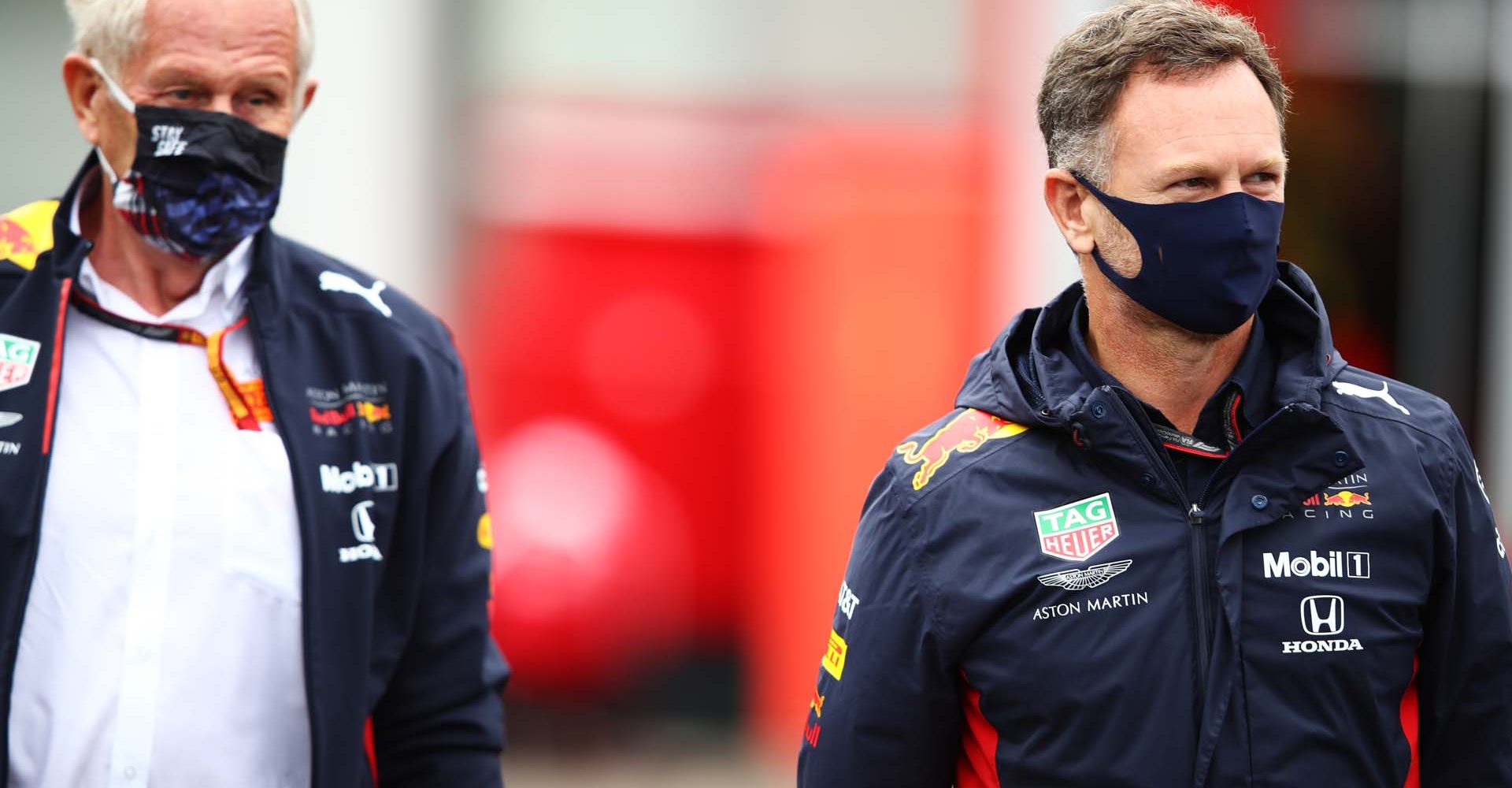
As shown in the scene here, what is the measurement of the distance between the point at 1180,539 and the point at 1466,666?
43 centimetres

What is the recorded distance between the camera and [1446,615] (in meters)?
2.54

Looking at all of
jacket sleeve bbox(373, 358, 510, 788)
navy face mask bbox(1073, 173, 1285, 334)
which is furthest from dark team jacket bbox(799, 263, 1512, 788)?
jacket sleeve bbox(373, 358, 510, 788)

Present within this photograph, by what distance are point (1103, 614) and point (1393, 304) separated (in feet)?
25.9

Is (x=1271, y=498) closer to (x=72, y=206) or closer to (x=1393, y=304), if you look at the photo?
(x=72, y=206)

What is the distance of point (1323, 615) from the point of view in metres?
2.50

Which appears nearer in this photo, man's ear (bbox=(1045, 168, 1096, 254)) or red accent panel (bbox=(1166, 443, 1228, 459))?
red accent panel (bbox=(1166, 443, 1228, 459))

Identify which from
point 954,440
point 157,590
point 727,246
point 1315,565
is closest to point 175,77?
point 157,590

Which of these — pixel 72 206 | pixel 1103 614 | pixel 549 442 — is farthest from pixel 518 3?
pixel 1103 614

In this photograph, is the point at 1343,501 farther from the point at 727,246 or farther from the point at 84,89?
the point at 727,246

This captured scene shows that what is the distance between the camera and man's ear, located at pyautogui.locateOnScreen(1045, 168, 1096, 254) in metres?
2.73

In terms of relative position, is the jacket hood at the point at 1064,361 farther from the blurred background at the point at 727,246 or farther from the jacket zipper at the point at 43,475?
the blurred background at the point at 727,246

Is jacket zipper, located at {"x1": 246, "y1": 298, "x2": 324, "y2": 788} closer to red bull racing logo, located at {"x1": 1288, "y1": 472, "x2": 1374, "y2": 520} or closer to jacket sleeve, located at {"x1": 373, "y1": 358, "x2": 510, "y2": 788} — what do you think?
jacket sleeve, located at {"x1": 373, "y1": 358, "x2": 510, "y2": 788}

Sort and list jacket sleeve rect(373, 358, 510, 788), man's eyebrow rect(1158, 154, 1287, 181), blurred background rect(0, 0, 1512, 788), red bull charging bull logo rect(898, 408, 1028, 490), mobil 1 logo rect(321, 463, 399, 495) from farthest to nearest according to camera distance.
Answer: blurred background rect(0, 0, 1512, 788)
jacket sleeve rect(373, 358, 510, 788)
mobil 1 logo rect(321, 463, 399, 495)
red bull charging bull logo rect(898, 408, 1028, 490)
man's eyebrow rect(1158, 154, 1287, 181)

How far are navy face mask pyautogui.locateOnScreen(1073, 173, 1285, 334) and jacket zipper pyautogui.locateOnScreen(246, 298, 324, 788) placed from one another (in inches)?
51.3
